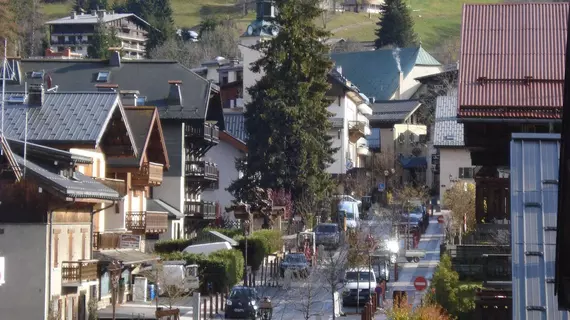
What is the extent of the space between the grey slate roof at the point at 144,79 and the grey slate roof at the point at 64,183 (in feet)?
77.9

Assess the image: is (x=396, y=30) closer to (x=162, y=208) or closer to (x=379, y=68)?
(x=379, y=68)

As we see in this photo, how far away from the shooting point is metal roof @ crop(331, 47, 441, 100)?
16400cm

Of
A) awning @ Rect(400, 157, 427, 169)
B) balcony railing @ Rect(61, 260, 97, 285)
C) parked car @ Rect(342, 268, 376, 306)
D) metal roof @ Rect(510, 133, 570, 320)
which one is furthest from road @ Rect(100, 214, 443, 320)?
awning @ Rect(400, 157, 427, 169)

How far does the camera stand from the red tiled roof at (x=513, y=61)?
2989 cm

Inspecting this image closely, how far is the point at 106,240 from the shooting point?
50.9 meters

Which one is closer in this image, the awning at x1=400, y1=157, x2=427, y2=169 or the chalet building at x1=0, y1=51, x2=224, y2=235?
the chalet building at x1=0, y1=51, x2=224, y2=235

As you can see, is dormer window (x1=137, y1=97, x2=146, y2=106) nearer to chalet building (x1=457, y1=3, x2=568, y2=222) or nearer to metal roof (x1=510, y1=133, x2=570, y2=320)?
chalet building (x1=457, y1=3, x2=568, y2=222)

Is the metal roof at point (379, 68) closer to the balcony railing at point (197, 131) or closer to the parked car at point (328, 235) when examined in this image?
the balcony railing at point (197, 131)

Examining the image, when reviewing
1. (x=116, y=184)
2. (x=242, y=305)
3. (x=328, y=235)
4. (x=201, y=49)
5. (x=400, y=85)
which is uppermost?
(x=201, y=49)

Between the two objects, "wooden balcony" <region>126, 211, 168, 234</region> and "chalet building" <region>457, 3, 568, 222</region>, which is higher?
Answer: "chalet building" <region>457, 3, 568, 222</region>

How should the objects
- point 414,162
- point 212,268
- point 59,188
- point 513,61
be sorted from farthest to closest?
point 414,162 → point 212,268 → point 59,188 → point 513,61

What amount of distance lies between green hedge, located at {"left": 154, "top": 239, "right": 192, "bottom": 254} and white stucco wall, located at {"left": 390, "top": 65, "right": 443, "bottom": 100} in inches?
4055

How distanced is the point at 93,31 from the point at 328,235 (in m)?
116

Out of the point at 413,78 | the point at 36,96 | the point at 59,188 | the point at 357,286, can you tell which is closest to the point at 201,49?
the point at 413,78
